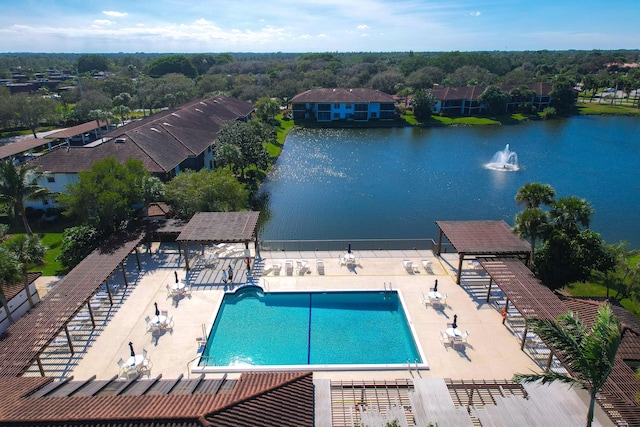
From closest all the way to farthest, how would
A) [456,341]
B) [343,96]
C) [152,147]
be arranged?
[456,341] → [152,147] → [343,96]

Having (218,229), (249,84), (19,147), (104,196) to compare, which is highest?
(249,84)

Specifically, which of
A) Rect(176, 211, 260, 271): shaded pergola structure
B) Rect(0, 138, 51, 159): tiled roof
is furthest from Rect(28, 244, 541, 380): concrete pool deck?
Rect(0, 138, 51, 159): tiled roof

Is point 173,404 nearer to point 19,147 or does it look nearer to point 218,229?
point 218,229

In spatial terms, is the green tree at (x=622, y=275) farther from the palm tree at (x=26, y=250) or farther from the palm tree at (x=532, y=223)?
the palm tree at (x=26, y=250)

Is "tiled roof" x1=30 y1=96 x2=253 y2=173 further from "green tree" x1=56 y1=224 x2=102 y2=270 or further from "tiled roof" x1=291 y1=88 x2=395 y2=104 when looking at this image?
"tiled roof" x1=291 y1=88 x2=395 y2=104

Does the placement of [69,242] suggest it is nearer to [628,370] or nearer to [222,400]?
[222,400]

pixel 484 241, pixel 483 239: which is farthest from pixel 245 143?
pixel 484 241

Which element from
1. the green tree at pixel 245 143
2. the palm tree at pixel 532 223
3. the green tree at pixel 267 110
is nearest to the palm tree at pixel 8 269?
the green tree at pixel 245 143
